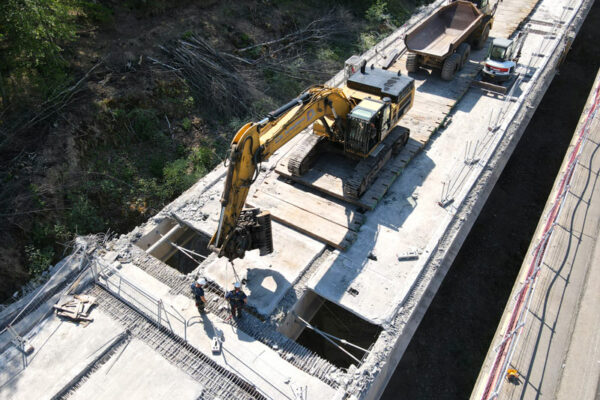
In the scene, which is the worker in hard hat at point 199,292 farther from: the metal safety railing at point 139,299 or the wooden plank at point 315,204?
the wooden plank at point 315,204

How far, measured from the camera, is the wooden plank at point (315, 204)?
12.0m

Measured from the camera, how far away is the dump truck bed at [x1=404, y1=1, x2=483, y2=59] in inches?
690

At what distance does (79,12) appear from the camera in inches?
615

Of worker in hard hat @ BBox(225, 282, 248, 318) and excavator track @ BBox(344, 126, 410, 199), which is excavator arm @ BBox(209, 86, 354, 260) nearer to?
worker in hard hat @ BBox(225, 282, 248, 318)

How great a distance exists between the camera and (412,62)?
58.1 ft

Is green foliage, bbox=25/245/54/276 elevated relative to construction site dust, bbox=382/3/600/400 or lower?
elevated

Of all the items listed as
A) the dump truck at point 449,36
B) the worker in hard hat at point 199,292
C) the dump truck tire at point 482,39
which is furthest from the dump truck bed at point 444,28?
the worker in hard hat at point 199,292

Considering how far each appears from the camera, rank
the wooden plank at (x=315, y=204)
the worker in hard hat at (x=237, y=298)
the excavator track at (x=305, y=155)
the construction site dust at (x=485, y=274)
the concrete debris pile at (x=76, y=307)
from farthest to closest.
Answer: the excavator track at (x=305, y=155) < the wooden plank at (x=315, y=204) < the construction site dust at (x=485, y=274) < the concrete debris pile at (x=76, y=307) < the worker in hard hat at (x=237, y=298)

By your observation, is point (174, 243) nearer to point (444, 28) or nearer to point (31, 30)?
point (31, 30)

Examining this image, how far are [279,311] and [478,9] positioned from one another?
16333mm

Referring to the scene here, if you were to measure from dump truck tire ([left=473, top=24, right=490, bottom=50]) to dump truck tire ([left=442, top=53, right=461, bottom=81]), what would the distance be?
3002mm

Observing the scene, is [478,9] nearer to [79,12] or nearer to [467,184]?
[467,184]

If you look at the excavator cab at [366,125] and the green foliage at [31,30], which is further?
the excavator cab at [366,125]

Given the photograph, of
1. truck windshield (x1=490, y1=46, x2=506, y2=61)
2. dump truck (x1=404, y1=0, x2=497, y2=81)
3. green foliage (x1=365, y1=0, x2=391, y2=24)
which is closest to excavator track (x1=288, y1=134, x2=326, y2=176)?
dump truck (x1=404, y1=0, x2=497, y2=81)
